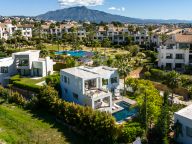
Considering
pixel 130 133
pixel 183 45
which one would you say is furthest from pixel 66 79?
pixel 183 45

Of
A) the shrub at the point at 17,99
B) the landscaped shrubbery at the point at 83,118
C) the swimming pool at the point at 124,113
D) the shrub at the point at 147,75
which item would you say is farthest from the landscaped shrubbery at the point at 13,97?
the shrub at the point at 147,75

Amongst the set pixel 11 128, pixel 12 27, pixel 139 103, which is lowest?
pixel 11 128

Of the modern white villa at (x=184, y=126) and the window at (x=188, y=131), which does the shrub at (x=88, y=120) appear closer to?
the modern white villa at (x=184, y=126)

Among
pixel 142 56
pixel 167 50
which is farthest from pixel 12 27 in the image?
pixel 167 50

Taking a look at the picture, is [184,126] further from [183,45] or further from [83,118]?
[183,45]

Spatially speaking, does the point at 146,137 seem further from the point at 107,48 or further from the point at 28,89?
the point at 107,48
